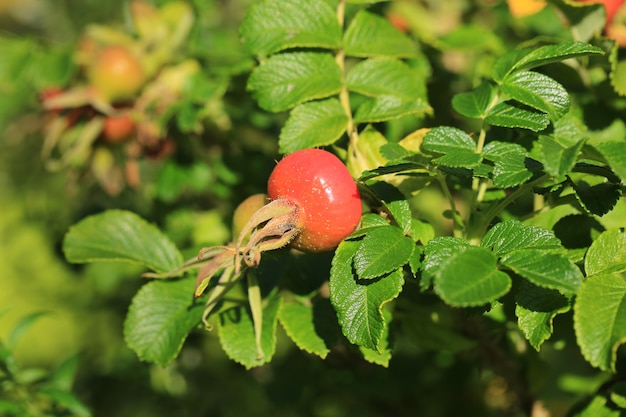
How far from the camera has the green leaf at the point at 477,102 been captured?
1.01 m

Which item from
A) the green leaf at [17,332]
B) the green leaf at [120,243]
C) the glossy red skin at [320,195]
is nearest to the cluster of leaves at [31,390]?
the green leaf at [17,332]

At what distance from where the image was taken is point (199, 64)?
6.25 ft

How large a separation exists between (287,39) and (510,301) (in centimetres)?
59

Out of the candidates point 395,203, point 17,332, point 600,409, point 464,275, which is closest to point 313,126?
point 395,203

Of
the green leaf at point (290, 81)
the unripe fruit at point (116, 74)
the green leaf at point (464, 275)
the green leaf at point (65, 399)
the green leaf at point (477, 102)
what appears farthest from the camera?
the unripe fruit at point (116, 74)

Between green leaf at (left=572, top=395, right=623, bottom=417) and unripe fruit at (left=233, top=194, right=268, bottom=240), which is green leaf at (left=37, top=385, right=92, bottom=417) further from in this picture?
green leaf at (left=572, top=395, right=623, bottom=417)

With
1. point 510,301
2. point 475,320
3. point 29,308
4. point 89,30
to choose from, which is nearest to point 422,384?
point 475,320

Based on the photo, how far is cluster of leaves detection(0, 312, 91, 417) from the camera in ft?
4.30

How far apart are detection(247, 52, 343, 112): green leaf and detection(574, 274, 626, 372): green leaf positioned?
0.55 metres

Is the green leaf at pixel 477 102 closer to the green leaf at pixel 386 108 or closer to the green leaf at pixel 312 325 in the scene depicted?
the green leaf at pixel 386 108

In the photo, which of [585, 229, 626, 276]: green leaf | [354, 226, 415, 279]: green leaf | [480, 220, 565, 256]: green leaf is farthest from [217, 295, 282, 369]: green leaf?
[585, 229, 626, 276]: green leaf

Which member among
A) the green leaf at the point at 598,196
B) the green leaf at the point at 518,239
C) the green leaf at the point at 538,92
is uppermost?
the green leaf at the point at 538,92

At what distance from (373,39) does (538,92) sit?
42 centimetres

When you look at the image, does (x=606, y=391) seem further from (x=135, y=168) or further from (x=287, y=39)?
(x=135, y=168)
